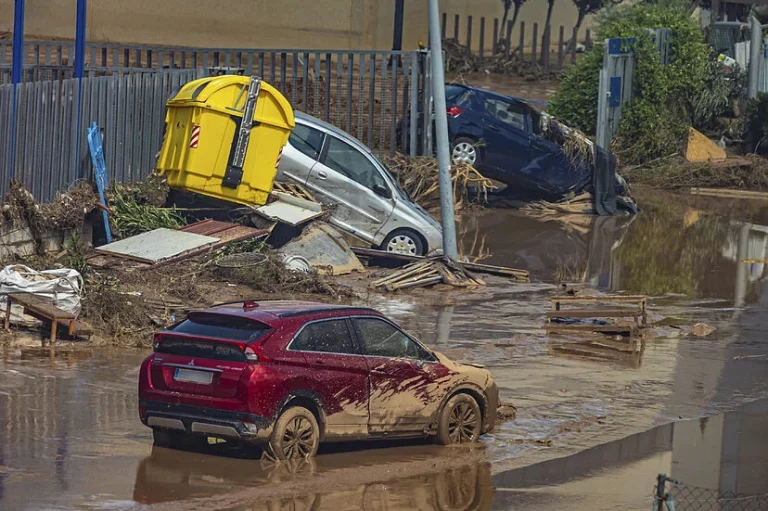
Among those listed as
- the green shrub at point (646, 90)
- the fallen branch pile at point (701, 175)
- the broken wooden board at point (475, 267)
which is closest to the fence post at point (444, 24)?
the green shrub at point (646, 90)

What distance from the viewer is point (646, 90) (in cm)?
2959

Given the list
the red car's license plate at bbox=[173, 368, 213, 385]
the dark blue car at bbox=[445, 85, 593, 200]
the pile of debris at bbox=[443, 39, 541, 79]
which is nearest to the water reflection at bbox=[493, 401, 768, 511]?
the red car's license plate at bbox=[173, 368, 213, 385]

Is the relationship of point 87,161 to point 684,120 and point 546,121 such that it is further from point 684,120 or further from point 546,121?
point 684,120

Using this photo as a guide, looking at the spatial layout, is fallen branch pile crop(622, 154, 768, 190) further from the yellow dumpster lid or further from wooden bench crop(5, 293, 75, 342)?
wooden bench crop(5, 293, 75, 342)

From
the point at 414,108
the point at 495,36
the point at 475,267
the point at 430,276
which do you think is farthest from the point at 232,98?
the point at 495,36

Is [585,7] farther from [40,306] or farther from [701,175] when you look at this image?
[40,306]

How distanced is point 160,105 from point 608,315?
7.76 m

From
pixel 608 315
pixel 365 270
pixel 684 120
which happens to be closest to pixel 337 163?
pixel 365 270

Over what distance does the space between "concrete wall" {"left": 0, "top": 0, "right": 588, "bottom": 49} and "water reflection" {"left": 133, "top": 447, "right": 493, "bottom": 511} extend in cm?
2332

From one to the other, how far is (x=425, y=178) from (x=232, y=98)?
17.3ft

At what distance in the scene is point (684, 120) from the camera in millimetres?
31047

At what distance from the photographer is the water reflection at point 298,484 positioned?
29.8ft

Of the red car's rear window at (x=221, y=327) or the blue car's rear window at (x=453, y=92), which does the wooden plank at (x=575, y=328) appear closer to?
the red car's rear window at (x=221, y=327)

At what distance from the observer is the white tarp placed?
1402cm
